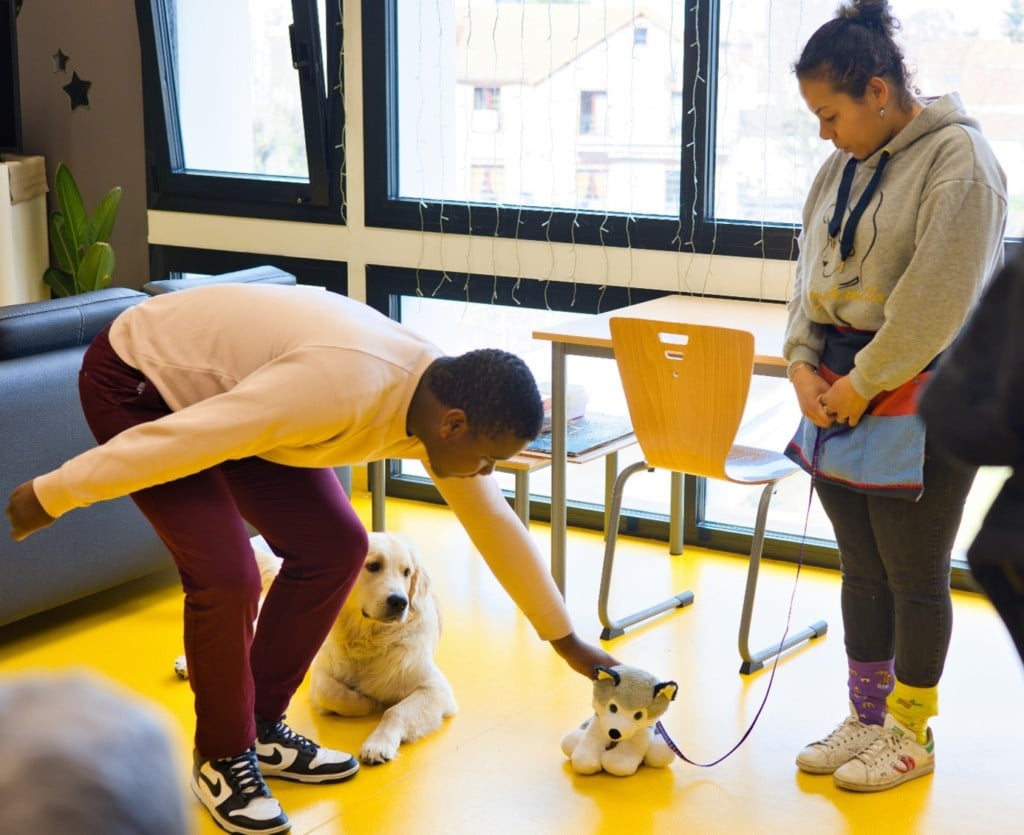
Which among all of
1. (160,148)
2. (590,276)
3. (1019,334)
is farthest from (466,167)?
(1019,334)

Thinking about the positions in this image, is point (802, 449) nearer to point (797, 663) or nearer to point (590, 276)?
point (797, 663)

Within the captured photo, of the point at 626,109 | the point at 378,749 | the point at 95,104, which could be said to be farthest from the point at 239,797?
the point at 95,104

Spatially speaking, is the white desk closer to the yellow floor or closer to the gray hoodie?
the yellow floor

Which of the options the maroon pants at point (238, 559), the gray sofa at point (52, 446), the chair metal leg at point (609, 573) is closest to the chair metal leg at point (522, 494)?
the chair metal leg at point (609, 573)

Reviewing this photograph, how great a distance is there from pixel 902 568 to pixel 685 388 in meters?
0.76

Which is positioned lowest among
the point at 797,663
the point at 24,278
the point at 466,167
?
the point at 797,663

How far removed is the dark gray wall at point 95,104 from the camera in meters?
5.22

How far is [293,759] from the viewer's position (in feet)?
8.91

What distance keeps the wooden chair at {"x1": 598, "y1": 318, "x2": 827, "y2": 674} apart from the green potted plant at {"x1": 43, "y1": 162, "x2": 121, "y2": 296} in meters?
2.50

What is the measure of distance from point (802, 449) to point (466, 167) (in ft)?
6.96

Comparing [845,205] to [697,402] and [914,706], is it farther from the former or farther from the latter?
[914,706]

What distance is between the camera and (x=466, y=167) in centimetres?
453

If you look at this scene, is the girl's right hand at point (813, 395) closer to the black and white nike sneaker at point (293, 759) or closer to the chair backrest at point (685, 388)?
the chair backrest at point (685, 388)

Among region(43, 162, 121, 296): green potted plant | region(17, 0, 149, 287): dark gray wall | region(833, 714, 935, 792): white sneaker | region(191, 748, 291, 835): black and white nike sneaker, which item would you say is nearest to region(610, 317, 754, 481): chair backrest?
region(833, 714, 935, 792): white sneaker
